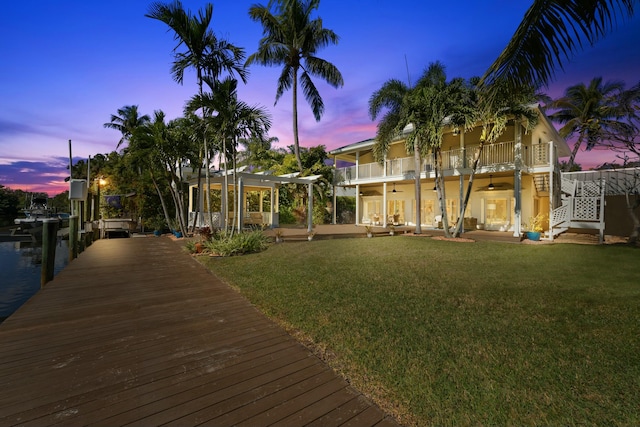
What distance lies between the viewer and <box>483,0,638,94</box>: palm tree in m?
2.43

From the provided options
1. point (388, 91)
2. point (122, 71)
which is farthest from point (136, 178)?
point (388, 91)

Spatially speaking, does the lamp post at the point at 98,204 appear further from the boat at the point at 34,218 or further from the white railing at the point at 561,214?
the white railing at the point at 561,214

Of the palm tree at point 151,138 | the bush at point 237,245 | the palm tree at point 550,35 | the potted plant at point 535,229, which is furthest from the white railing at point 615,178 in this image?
the palm tree at point 151,138

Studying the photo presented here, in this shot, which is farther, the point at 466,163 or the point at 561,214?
the point at 466,163

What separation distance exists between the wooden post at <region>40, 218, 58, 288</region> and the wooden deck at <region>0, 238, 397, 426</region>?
77.9 inches

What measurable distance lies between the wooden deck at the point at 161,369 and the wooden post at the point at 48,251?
1.98m

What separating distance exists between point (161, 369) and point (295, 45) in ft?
69.9

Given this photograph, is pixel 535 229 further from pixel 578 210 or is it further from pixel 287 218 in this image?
pixel 287 218

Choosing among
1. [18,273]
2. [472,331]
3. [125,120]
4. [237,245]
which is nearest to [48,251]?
[237,245]

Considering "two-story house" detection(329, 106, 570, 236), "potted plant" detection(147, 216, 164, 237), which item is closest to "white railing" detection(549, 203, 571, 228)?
"two-story house" detection(329, 106, 570, 236)

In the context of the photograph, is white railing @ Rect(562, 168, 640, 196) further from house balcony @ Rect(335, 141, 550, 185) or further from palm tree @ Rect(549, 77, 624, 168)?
palm tree @ Rect(549, 77, 624, 168)

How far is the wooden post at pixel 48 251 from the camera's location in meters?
6.39

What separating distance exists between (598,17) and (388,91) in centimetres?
1314

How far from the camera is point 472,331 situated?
3498 millimetres
